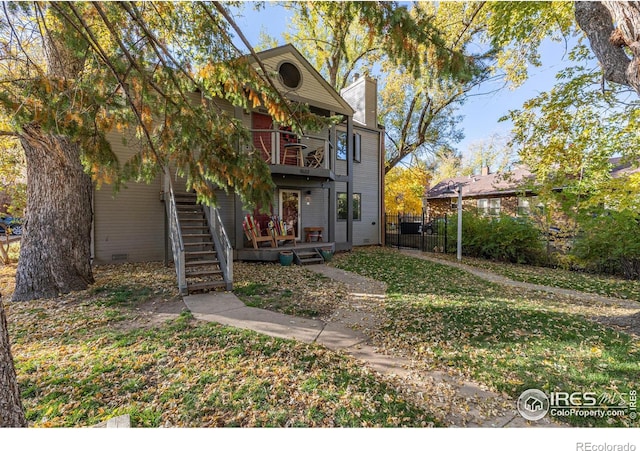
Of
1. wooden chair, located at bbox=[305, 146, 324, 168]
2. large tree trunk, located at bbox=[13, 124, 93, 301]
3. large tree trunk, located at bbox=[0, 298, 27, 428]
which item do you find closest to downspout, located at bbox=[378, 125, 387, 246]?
wooden chair, located at bbox=[305, 146, 324, 168]

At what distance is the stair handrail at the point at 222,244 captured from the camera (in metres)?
6.21

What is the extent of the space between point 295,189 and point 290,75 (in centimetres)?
430

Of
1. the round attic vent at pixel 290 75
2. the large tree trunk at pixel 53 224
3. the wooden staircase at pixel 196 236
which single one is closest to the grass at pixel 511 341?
the wooden staircase at pixel 196 236

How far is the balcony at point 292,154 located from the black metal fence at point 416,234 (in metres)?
5.32

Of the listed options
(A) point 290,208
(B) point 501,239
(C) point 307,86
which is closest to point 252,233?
(A) point 290,208

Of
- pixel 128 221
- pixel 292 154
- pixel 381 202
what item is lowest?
pixel 128 221

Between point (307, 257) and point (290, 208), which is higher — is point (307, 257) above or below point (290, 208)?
below

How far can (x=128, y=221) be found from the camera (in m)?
8.73

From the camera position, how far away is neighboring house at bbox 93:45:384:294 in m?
8.54

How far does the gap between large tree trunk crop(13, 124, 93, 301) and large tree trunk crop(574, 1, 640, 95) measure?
898cm

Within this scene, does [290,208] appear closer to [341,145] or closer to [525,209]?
[341,145]

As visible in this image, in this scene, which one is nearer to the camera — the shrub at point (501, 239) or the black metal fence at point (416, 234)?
the shrub at point (501, 239)

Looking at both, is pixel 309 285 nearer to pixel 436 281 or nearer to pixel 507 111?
pixel 436 281

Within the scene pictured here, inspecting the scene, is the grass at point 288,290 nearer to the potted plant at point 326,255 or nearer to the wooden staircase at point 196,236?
the wooden staircase at point 196,236
